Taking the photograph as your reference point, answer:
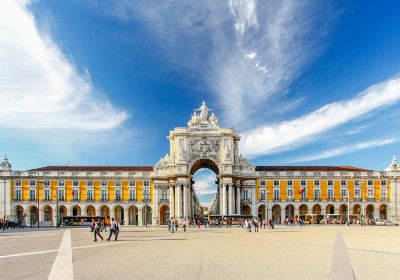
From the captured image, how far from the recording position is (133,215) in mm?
104500

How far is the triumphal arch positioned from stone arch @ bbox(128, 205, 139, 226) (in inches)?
367

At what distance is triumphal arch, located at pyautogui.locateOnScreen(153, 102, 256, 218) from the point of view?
93812mm

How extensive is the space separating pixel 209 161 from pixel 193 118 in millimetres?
10630

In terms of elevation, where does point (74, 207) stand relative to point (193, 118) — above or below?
below

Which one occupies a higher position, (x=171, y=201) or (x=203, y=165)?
(x=203, y=165)

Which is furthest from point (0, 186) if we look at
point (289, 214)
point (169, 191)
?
point (289, 214)

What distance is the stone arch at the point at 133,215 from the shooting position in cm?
10320

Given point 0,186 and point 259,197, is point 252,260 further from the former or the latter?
point 0,186

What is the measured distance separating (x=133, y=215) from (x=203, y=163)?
805 inches

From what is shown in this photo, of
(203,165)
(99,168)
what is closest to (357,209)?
(203,165)

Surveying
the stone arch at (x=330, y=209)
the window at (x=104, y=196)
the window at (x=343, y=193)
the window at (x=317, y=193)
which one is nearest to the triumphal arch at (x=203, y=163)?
the window at (x=104, y=196)

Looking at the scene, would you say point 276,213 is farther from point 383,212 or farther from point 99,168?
point 99,168

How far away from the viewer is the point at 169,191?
98375mm

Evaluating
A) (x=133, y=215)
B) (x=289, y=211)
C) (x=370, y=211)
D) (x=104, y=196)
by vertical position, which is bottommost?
(x=370, y=211)
